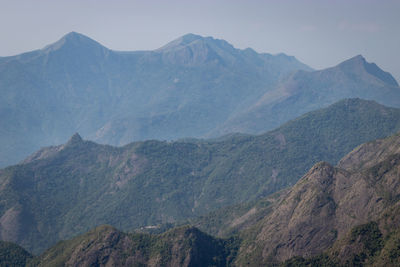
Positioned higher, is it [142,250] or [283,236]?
[283,236]

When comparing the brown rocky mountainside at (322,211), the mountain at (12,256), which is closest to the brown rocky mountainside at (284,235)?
the brown rocky mountainside at (322,211)

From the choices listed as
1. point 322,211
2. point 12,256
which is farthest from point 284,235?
point 12,256

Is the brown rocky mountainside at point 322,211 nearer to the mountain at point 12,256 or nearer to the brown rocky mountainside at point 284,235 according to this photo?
the brown rocky mountainside at point 284,235

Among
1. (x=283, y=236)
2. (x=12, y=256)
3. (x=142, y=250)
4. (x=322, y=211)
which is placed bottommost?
(x=12, y=256)

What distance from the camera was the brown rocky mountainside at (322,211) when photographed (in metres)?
137

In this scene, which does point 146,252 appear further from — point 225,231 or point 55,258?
point 225,231

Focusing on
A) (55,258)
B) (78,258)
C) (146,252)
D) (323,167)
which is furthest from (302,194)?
(55,258)

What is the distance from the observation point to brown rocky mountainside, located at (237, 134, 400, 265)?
13675 centimetres

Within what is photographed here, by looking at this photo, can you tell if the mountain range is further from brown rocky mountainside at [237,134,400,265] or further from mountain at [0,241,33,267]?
mountain at [0,241,33,267]

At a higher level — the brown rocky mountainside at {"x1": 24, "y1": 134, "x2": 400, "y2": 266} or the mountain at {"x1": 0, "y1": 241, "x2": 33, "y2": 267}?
the brown rocky mountainside at {"x1": 24, "y1": 134, "x2": 400, "y2": 266}

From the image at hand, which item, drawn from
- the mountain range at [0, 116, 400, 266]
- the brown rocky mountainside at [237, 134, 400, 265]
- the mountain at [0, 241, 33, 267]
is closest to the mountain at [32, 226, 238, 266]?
the mountain range at [0, 116, 400, 266]

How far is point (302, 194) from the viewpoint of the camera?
149125 millimetres

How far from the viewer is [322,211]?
462 ft

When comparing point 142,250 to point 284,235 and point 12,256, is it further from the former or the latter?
point 12,256
